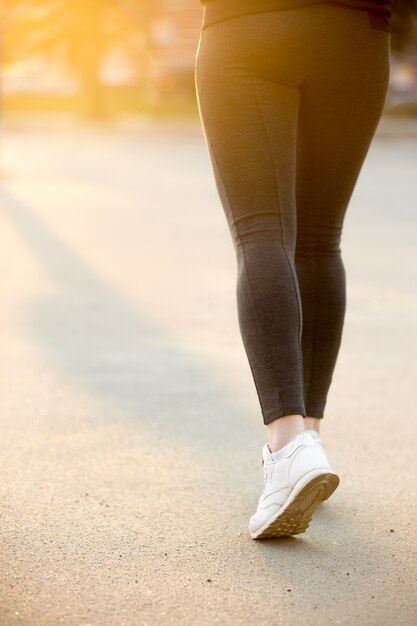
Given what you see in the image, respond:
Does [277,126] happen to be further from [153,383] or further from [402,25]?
[402,25]

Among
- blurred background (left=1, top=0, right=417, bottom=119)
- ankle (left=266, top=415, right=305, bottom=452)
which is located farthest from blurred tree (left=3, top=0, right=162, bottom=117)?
ankle (left=266, top=415, right=305, bottom=452)

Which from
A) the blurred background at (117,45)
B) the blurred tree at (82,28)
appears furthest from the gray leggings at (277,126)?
the blurred tree at (82,28)

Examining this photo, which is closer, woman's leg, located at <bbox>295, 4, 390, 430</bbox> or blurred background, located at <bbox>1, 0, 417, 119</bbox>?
woman's leg, located at <bbox>295, 4, 390, 430</bbox>

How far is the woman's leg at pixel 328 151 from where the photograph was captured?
7.85ft

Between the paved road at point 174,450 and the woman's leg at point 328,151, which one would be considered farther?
the woman's leg at point 328,151

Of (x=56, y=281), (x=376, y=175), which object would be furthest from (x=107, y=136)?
(x=56, y=281)

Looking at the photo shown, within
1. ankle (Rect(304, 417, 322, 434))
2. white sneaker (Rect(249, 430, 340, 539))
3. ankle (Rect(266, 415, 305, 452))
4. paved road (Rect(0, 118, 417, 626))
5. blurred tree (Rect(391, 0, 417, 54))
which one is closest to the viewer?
paved road (Rect(0, 118, 417, 626))

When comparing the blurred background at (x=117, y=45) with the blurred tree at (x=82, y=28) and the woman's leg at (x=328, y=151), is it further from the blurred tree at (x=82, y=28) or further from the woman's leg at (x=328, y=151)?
the woman's leg at (x=328, y=151)

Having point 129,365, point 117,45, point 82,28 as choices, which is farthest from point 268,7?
point 117,45

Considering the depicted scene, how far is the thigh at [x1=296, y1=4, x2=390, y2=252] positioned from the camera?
2.38 metres

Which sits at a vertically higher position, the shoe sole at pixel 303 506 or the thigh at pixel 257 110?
the thigh at pixel 257 110

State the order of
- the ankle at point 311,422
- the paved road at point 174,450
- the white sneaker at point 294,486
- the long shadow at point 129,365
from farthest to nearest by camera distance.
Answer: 1. the long shadow at point 129,365
2. the ankle at point 311,422
3. the white sneaker at point 294,486
4. the paved road at point 174,450

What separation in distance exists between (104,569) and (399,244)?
5.95 m

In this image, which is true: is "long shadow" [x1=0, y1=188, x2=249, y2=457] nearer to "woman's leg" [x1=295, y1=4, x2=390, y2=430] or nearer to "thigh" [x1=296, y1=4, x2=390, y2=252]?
"woman's leg" [x1=295, y1=4, x2=390, y2=430]
